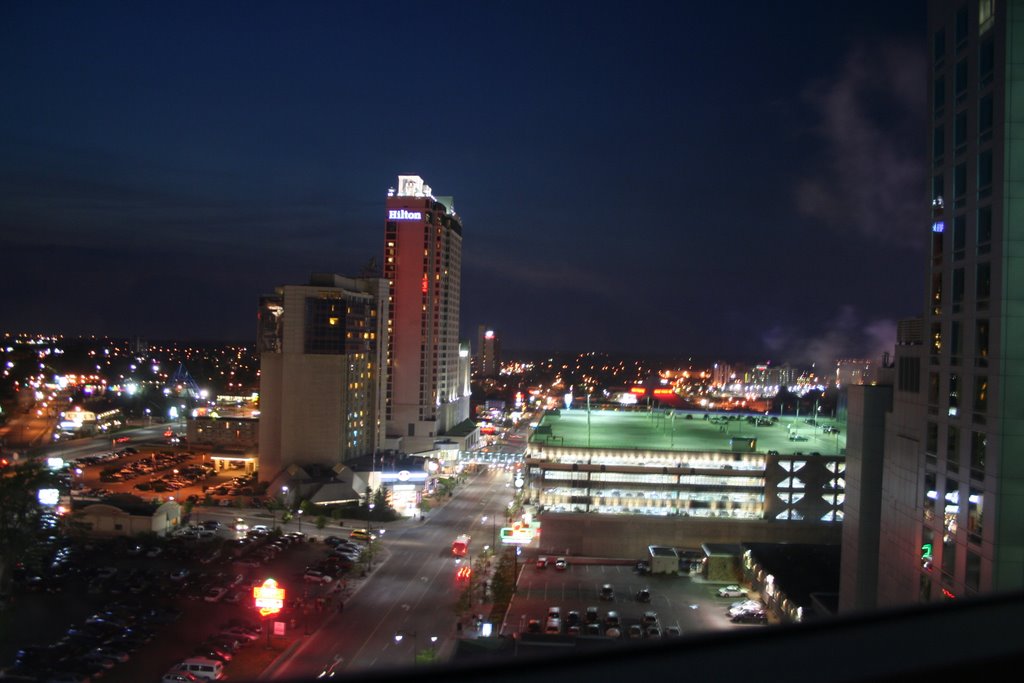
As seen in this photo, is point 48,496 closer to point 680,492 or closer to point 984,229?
point 680,492

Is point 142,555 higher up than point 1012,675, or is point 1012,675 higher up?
point 1012,675

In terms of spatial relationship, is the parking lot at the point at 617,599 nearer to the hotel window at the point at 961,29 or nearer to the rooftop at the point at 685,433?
the rooftop at the point at 685,433

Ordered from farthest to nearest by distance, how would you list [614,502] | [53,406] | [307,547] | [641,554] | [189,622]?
1. [53,406]
2. [614,502]
3. [641,554]
4. [307,547]
5. [189,622]

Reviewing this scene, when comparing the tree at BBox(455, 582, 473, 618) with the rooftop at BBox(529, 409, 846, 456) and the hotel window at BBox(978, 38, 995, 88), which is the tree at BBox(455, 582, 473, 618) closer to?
the rooftop at BBox(529, 409, 846, 456)

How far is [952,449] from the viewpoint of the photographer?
3826 millimetres

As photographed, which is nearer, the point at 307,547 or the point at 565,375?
the point at 307,547

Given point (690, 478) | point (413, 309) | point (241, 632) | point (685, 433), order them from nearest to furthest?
point (241, 632) → point (690, 478) → point (685, 433) → point (413, 309)

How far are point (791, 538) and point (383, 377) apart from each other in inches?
349

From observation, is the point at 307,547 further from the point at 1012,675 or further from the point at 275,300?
the point at 1012,675

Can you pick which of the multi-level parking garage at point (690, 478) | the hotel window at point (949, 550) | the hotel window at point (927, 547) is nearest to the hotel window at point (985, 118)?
the hotel window at point (949, 550)

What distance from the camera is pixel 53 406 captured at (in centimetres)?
2331

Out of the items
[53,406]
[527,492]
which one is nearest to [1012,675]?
[527,492]

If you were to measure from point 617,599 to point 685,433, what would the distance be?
659 centimetres

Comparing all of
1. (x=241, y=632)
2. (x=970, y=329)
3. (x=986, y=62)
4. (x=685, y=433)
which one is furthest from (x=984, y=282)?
(x=685, y=433)
